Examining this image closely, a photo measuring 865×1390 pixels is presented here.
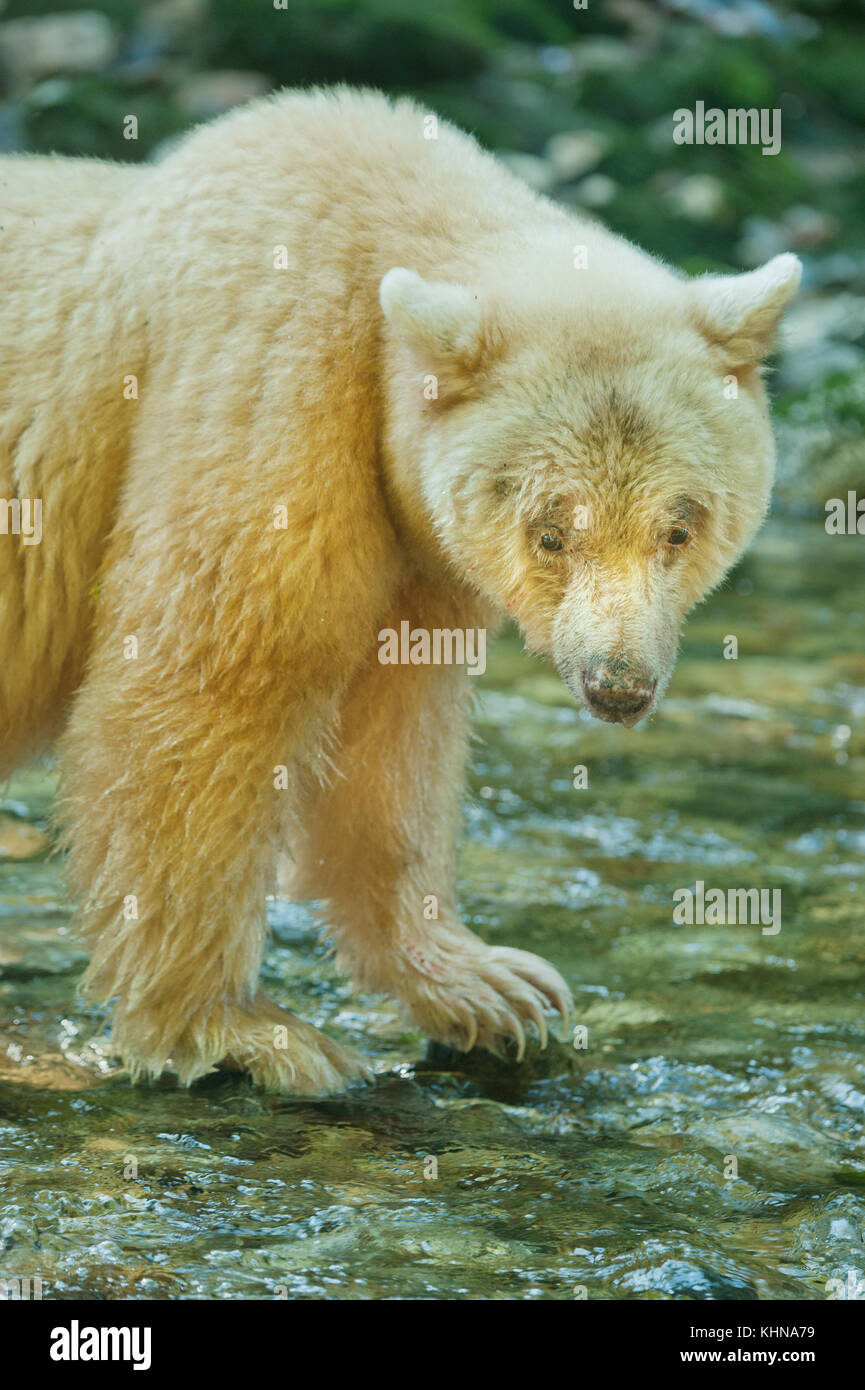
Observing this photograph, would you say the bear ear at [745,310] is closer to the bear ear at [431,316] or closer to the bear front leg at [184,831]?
the bear ear at [431,316]

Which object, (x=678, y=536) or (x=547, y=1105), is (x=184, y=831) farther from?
(x=678, y=536)

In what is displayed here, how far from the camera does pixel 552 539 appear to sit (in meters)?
4.28

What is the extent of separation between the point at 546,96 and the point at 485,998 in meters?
19.1

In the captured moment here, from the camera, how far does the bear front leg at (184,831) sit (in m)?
4.55

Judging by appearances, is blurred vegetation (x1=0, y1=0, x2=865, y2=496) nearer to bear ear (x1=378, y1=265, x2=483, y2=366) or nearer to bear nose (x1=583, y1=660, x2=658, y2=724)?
bear ear (x1=378, y1=265, x2=483, y2=366)

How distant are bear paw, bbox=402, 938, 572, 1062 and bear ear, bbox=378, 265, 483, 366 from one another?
2.04 meters

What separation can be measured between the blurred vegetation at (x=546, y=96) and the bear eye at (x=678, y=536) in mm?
12932

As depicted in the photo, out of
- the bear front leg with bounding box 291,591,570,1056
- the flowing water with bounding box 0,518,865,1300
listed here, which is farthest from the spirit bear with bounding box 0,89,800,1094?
the flowing water with bounding box 0,518,865,1300

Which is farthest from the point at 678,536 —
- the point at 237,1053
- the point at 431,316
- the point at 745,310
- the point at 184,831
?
the point at 237,1053

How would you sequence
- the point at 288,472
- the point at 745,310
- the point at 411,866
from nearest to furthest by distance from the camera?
the point at 288,472, the point at 745,310, the point at 411,866

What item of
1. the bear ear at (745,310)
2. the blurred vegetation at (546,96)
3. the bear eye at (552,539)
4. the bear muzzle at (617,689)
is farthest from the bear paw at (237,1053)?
the blurred vegetation at (546,96)

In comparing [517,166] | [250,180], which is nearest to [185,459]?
[250,180]

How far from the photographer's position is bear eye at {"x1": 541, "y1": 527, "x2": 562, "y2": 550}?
4.27 metres
